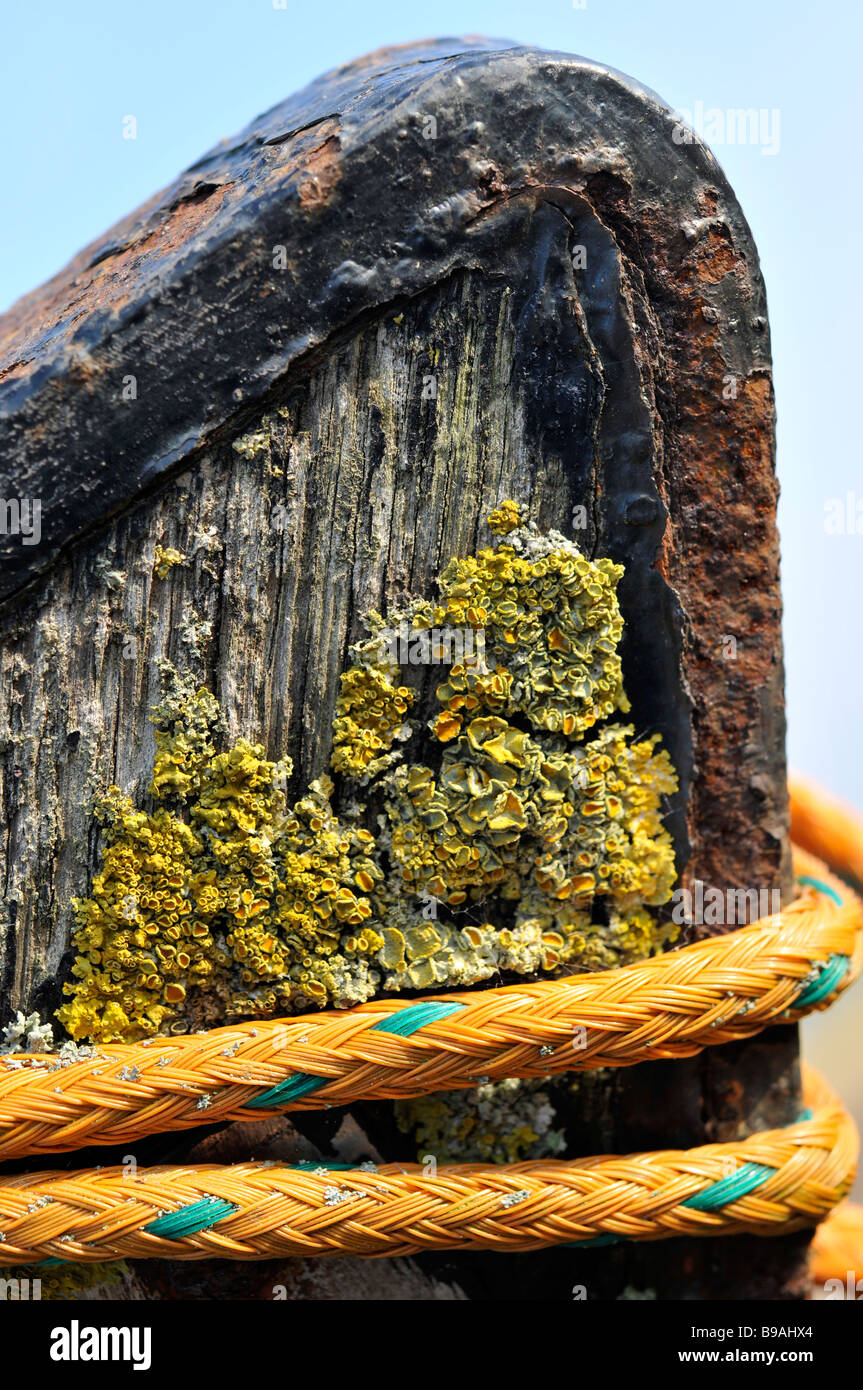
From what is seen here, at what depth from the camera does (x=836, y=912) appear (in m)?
1.31

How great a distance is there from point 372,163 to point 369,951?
31.4 inches

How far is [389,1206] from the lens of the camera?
106 centimetres

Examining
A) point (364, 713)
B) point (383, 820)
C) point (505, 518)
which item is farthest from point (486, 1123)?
point (505, 518)

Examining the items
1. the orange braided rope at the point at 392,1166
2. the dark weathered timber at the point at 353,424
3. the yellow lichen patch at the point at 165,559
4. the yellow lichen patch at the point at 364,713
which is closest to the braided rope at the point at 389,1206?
the orange braided rope at the point at 392,1166

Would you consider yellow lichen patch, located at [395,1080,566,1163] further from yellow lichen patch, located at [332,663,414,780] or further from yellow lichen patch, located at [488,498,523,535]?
yellow lichen patch, located at [488,498,523,535]

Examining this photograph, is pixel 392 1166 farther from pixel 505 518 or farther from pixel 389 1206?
pixel 505 518

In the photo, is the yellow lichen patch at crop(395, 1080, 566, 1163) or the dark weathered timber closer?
the dark weathered timber

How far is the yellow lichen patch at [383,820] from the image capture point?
1073 millimetres

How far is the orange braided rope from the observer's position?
1027mm

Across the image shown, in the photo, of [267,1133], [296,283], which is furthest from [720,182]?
[267,1133]

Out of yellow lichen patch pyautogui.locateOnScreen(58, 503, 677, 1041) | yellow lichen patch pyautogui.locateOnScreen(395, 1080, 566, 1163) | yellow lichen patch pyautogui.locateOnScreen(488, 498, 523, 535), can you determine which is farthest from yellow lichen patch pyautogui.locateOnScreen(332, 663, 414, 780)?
yellow lichen patch pyautogui.locateOnScreen(395, 1080, 566, 1163)

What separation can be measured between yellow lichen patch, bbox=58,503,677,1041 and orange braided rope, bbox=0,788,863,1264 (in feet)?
0.18

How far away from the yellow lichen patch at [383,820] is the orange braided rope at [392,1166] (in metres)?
0.06
